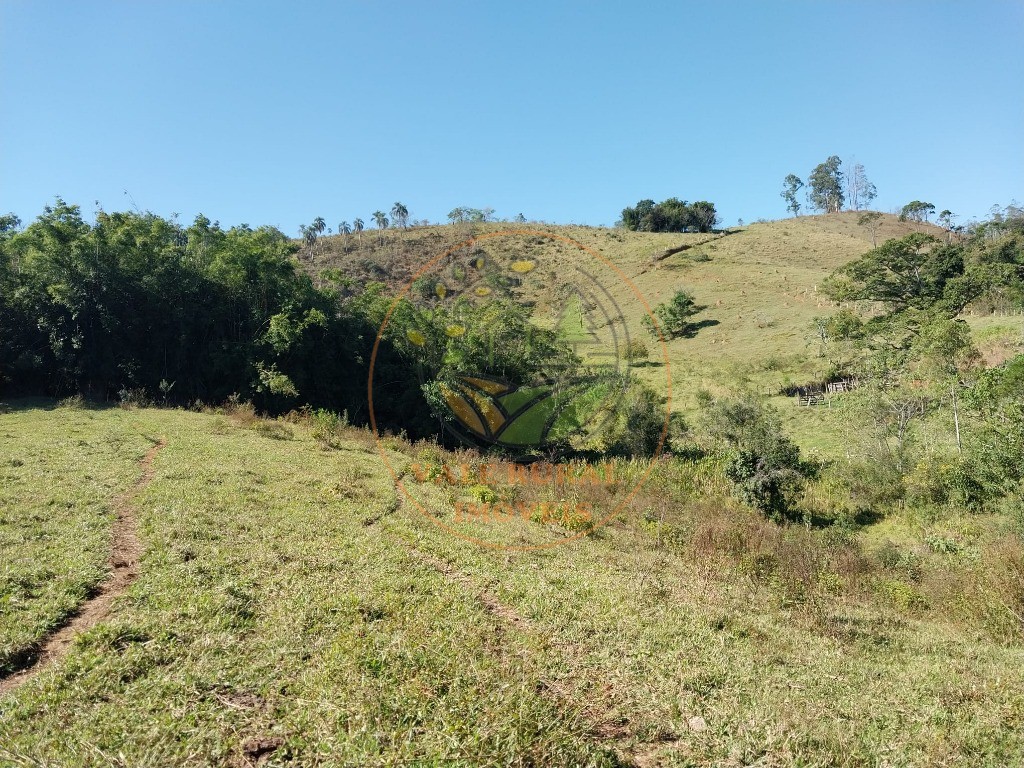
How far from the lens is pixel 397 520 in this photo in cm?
915

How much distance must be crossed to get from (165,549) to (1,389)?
17.4 m

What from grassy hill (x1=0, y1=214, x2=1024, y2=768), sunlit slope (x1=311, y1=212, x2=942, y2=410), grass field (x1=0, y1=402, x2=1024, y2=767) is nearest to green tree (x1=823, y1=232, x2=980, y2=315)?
sunlit slope (x1=311, y1=212, x2=942, y2=410)

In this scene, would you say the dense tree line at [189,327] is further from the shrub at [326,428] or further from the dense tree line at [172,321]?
the shrub at [326,428]

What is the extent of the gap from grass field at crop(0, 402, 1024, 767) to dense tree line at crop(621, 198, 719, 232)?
298ft

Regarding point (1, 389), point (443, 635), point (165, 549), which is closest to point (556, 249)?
point (443, 635)

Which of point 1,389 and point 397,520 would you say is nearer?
point 397,520

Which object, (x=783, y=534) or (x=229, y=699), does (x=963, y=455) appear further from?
(x=229, y=699)

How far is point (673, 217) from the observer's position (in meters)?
92.3

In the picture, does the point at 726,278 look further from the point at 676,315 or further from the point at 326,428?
the point at 326,428

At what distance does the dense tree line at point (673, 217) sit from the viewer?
92.3m

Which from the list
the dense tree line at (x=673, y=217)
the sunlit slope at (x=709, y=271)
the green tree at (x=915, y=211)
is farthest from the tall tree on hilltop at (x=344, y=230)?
the green tree at (x=915, y=211)

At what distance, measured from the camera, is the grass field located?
3.78m

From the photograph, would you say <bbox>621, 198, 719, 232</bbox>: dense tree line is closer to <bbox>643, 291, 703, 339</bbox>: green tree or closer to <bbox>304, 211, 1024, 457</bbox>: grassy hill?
<bbox>304, 211, 1024, 457</bbox>: grassy hill

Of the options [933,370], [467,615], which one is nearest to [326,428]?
[467,615]
